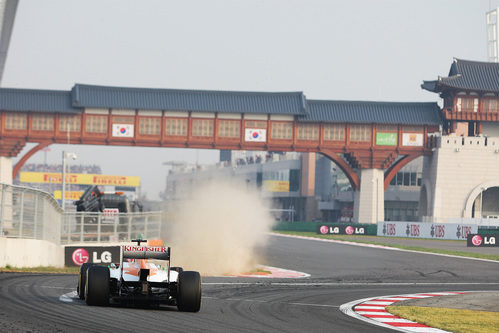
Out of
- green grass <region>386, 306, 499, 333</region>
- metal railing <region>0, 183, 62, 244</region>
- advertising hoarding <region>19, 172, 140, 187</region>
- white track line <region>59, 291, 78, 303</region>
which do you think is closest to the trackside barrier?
metal railing <region>0, 183, 62, 244</region>

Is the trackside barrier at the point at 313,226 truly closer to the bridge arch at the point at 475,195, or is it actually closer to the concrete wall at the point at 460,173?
the concrete wall at the point at 460,173

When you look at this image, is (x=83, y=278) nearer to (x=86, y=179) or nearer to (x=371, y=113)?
(x=371, y=113)

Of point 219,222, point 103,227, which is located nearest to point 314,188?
point 219,222

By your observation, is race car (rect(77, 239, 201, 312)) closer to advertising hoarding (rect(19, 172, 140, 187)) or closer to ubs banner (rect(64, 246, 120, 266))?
ubs banner (rect(64, 246, 120, 266))

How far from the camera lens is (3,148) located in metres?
72.8

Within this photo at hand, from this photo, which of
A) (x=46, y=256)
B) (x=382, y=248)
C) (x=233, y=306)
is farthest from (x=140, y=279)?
(x=382, y=248)

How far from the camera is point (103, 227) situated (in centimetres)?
3388

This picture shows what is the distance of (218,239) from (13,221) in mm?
14185

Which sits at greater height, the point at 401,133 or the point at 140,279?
the point at 401,133

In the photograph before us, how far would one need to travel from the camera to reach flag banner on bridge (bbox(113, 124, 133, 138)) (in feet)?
240

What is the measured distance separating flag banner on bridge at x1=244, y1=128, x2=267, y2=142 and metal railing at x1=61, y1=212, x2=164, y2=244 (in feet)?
115

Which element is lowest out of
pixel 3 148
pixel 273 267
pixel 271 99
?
pixel 273 267

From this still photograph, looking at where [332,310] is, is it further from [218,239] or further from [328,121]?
[328,121]

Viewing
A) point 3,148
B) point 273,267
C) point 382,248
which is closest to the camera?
point 273,267
